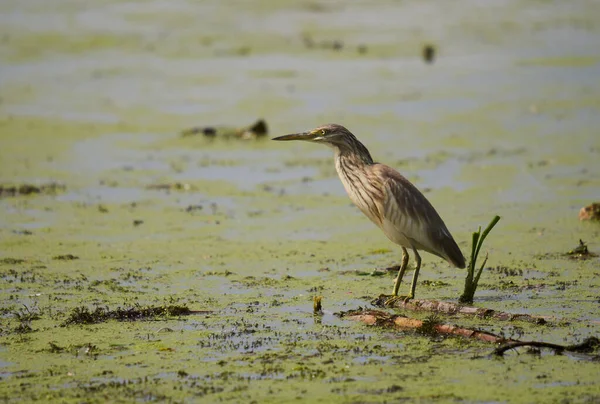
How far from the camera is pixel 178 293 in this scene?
18.0 feet

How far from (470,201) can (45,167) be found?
3.60m

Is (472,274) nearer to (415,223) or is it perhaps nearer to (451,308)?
(451,308)

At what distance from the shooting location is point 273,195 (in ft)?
25.8

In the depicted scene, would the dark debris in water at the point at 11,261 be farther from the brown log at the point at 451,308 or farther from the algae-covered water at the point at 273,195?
the brown log at the point at 451,308

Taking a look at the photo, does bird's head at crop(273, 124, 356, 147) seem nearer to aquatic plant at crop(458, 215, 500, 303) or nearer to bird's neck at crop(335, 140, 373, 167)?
bird's neck at crop(335, 140, 373, 167)

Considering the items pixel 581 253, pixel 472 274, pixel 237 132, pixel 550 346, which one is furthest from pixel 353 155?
pixel 237 132

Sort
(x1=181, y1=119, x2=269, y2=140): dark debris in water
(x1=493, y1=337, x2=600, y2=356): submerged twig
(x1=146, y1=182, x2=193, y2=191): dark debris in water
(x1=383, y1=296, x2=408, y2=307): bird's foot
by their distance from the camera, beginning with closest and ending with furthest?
(x1=493, y1=337, x2=600, y2=356): submerged twig < (x1=383, y1=296, x2=408, y2=307): bird's foot < (x1=146, y1=182, x2=193, y2=191): dark debris in water < (x1=181, y1=119, x2=269, y2=140): dark debris in water

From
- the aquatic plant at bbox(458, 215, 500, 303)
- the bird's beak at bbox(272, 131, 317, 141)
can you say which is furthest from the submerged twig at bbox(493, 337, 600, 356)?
the bird's beak at bbox(272, 131, 317, 141)

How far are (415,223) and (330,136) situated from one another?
0.69 meters

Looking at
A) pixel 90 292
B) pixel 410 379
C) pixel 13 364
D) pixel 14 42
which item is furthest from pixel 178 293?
pixel 14 42

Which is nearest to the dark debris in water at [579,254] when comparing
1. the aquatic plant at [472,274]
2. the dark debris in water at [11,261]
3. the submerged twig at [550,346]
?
the aquatic plant at [472,274]

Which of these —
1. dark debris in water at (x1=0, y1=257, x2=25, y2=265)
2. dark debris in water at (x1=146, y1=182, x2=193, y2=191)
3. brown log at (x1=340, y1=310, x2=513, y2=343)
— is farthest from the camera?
dark debris in water at (x1=146, y1=182, x2=193, y2=191)

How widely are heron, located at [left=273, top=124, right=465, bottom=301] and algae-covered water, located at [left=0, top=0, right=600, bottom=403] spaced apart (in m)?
0.26

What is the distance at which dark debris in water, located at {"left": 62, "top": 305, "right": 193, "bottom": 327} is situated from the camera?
4.89m
